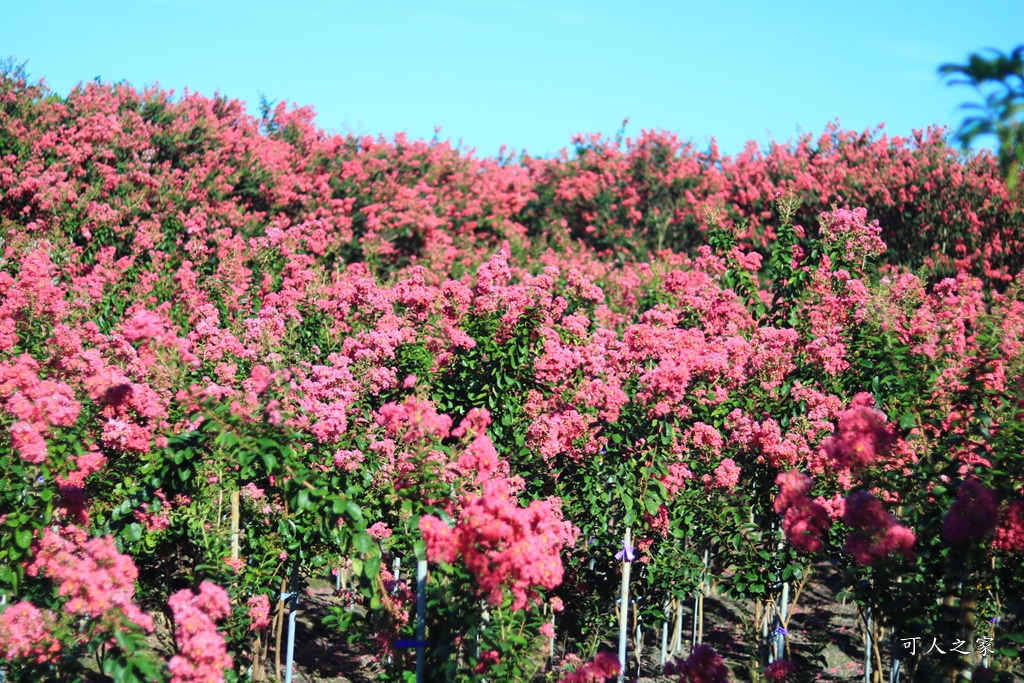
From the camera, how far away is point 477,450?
5688mm

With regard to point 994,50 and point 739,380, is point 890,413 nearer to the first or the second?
point 739,380

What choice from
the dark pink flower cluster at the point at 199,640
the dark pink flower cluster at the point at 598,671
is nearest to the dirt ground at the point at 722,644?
the dark pink flower cluster at the point at 598,671

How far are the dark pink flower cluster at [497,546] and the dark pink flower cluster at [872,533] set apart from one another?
134 cm

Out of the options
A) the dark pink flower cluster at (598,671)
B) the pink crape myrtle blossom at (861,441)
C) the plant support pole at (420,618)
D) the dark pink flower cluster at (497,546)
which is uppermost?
the pink crape myrtle blossom at (861,441)

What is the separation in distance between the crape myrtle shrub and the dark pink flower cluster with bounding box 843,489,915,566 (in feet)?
0.04

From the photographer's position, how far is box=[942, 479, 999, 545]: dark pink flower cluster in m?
3.87

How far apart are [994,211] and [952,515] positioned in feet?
46.7

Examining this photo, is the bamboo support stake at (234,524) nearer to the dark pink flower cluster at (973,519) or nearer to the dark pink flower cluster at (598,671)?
the dark pink flower cluster at (598,671)

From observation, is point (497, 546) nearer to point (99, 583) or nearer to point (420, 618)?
point (420, 618)

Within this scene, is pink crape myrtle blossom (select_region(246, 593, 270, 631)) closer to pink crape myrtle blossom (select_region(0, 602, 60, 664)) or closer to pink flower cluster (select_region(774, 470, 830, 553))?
pink crape myrtle blossom (select_region(0, 602, 60, 664))

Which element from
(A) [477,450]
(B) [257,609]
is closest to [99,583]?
(B) [257,609]

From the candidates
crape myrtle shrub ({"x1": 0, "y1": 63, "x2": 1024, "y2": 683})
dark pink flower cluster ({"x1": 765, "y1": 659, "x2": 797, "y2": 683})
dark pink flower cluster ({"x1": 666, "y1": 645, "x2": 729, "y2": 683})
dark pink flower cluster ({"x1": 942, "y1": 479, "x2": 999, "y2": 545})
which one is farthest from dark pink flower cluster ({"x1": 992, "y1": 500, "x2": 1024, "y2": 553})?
dark pink flower cluster ({"x1": 666, "y1": 645, "x2": 729, "y2": 683})

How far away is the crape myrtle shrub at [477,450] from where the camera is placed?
14.9 ft

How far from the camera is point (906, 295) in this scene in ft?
25.6
